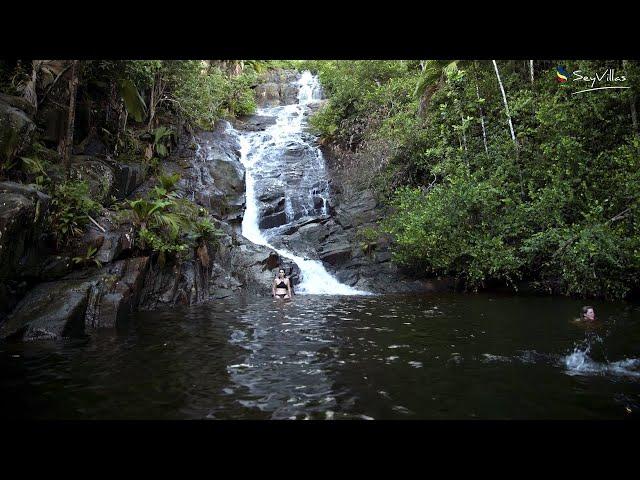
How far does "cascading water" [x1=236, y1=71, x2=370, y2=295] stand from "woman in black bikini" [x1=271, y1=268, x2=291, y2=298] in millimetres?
1766

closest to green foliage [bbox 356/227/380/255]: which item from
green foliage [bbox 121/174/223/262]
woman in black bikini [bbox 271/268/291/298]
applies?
woman in black bikini [bbox 271/268/291/298]

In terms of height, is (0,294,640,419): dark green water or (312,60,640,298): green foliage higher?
(312,60,640,298): green foliage

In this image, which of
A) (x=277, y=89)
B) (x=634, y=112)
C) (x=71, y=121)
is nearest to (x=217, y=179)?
(x=71, y=121)

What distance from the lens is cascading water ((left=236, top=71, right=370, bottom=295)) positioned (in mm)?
16094

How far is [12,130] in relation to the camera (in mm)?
8945

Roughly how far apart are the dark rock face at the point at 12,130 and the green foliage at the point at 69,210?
121 centimetres

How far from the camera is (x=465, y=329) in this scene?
7.98m

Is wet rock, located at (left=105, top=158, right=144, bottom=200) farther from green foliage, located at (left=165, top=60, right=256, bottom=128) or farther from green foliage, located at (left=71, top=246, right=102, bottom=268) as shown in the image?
green foliage, located at (left=165, top=60, right=256, bottom=128)

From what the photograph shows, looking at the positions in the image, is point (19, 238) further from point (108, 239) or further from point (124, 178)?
point (124, 178)

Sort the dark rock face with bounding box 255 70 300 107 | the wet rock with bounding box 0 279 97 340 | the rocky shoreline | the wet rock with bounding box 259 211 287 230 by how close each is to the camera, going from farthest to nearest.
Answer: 1. the dark rock face with bounding box 255 70 300 107
2. the wet rock with bounding box 259 211 287 230
3. the rocky shoreline
4. the wet rock with bounding box 0 279 97 340

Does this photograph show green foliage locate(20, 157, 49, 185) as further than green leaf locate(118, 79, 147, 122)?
No

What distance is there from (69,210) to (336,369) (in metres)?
7.99

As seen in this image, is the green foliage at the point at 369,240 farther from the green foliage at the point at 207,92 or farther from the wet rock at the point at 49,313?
the wet rock at the point at 49,313
